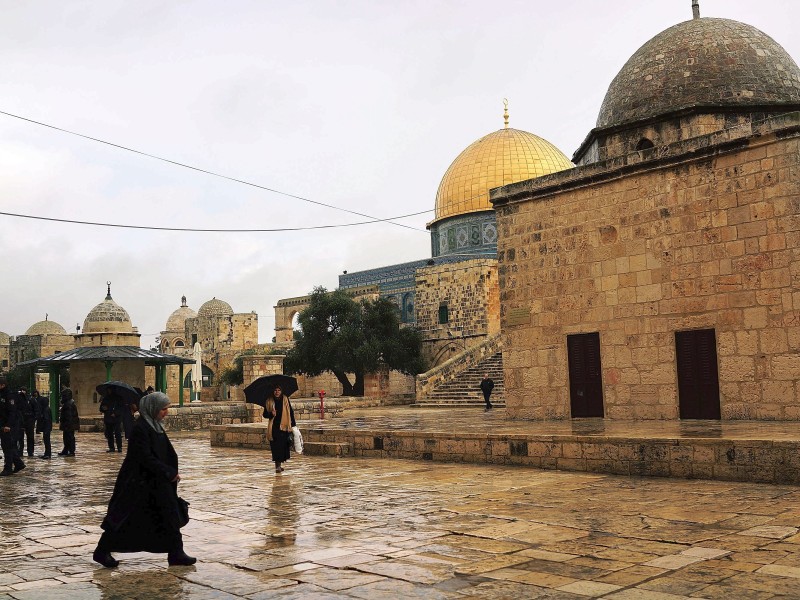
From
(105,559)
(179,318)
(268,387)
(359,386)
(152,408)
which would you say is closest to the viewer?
(105,559)

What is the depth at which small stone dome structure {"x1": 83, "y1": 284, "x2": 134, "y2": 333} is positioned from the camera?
90.1 ft

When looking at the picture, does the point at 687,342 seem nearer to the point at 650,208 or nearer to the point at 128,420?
the point at 650,208

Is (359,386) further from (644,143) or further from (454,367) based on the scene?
(644,143)

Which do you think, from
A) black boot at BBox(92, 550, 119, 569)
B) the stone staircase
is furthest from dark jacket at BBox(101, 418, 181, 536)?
the stone staircase

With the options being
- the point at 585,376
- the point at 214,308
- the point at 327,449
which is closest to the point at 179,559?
the point at 327,449

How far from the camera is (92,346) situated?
2677cm

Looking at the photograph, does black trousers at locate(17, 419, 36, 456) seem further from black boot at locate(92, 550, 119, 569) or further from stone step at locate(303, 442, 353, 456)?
black boot at locate(92, 550, 119, 569)

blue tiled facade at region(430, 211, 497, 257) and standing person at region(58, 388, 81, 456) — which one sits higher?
blue tiled facade at region(430, 211, 497, 257)

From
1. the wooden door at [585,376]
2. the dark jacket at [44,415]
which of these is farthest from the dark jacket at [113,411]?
the wooden door at [585,376]

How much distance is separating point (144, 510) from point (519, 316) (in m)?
10.5

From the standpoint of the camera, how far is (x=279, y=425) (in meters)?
10.6

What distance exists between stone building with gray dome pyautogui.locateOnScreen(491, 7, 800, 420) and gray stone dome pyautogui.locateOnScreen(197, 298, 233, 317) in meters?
43.3

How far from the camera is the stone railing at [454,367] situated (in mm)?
28938

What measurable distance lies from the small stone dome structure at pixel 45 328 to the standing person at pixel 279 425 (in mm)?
60923
